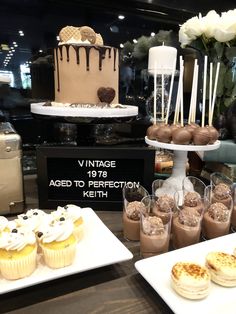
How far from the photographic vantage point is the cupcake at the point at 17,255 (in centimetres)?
70

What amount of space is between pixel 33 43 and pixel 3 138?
2.38 ft

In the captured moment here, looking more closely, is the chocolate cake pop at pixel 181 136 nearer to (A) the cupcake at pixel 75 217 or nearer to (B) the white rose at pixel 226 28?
(A) the cupcake at pixel 75 217

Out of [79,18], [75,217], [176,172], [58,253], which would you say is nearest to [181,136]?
[176,172]

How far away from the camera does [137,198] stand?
1.04m

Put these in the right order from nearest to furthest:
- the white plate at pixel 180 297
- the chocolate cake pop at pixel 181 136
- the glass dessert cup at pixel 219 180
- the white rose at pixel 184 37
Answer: the white plate at pixel 180 297 < the chocolate cake pop at pixel 181 136 < the glass dessert cup at pixel 219 180 < the white rose at pixel 184 37

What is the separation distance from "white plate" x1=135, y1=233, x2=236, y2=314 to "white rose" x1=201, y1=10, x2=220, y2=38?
37.6 inches

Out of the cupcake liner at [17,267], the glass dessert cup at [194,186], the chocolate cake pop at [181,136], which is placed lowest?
the cupcake liner at [17,267]

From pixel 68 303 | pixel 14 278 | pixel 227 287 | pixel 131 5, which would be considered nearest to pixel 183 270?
pixel 227 287

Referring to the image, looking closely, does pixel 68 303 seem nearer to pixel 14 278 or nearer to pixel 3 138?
pixel 14 278

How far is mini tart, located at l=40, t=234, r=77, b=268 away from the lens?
75 cm

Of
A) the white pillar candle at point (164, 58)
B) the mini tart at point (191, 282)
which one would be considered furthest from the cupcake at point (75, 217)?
the white pillar candle at point (164, 58)

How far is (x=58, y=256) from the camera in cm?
75

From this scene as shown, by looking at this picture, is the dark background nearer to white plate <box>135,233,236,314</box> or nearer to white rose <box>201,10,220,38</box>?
white rose <box>201,10,220,38</box>

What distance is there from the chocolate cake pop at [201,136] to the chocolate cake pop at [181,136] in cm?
2
